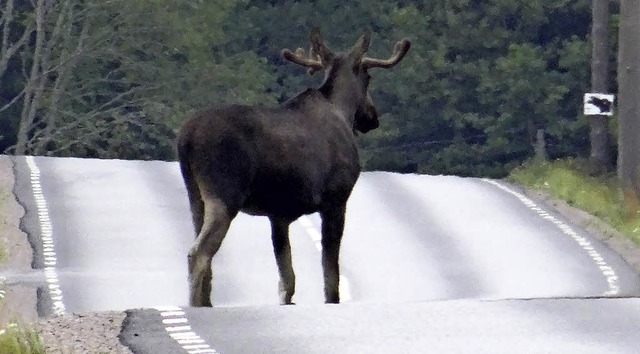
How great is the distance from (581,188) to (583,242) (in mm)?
4723

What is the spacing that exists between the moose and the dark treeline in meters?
31.1

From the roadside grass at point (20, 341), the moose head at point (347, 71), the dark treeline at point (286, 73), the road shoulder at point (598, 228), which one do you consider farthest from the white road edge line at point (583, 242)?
the dark treeline at point (286, 73)

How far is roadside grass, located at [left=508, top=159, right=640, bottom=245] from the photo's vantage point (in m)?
22.9

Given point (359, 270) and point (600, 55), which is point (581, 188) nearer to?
point (600, 55)

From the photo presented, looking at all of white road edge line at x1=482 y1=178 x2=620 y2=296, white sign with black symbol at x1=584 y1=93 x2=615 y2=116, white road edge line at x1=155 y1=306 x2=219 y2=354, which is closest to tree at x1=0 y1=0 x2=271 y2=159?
white sign with black symbol at x1=584 y1=93 x2=615 y2=116

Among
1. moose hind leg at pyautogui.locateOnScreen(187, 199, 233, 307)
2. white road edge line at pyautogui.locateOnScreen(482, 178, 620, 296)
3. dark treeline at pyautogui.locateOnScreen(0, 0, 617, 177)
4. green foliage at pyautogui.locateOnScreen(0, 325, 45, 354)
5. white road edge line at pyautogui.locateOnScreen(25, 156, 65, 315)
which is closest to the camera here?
green foliage at pyautogui.locateOnScreen(0, 325, 45, 354)

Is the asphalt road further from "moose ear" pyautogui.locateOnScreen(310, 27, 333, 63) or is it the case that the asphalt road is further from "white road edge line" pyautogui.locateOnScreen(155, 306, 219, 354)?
"moose ear" pyautogui.locateOnScreen(310, 27, 333, 63)

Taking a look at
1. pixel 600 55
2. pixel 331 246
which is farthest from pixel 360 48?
pixel 600 55

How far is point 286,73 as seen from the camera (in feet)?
188

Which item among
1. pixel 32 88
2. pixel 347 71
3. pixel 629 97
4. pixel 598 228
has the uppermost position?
pixel 347 71

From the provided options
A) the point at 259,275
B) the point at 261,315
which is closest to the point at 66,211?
the point at 259,275

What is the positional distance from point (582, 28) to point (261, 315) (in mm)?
45699

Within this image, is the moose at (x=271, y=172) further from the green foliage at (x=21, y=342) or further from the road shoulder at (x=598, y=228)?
the road shoulder at (x=598, y=228)

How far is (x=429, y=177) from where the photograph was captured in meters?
26.1
